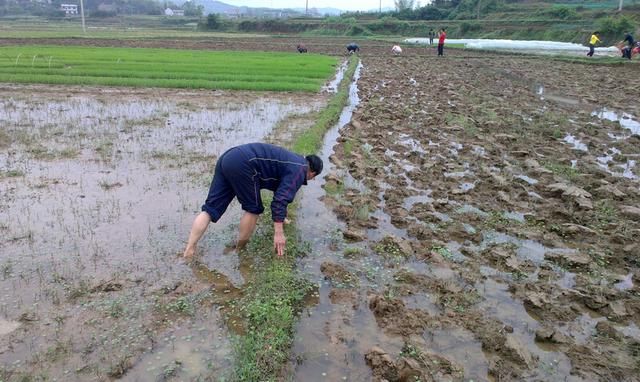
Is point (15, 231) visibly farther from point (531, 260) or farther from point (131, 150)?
point (531, 260)

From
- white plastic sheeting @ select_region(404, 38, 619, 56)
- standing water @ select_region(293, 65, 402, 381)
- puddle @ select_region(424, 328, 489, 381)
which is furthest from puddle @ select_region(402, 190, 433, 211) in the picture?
white plastic sheeting @ select_region(404, 38, 619, 56)

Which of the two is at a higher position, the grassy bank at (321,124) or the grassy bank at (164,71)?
the grassy bank at (164,71)

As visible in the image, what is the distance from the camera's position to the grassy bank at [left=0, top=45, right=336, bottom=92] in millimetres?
14820

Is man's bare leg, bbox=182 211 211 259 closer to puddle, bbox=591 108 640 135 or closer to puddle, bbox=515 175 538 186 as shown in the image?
puddle, bbox=515 175 538 186

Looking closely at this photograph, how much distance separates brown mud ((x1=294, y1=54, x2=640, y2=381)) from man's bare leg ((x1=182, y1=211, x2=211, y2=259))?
3.54 feet

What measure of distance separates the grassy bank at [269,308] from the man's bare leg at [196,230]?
0.55 m

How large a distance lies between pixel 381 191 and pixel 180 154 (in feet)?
11.7

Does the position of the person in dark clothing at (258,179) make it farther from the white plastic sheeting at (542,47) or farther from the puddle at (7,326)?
the white plastic sheeting at (542,47)

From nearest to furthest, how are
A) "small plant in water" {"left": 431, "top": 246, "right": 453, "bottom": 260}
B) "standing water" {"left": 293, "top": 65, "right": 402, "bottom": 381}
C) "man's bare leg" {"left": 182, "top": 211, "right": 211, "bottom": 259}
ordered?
"standing water" {"left": 293, "top": 65, "right": 402, "bottom": 381} < "man's bare leg" {"left": 182, "top": 211, "right": 211, "bottom": 259} < "small plant in water" {"left": 431, "top": 246, "right": 453, "bottom": 260}

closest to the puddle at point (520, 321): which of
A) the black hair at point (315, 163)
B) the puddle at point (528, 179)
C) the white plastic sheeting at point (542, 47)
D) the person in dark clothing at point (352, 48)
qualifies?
the black hair at point (315, 163)

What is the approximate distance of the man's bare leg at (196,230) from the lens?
14.2ft

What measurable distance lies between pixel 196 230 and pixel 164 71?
14453mm

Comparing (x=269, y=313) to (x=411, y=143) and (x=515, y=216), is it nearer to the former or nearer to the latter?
(x=515, y=216)

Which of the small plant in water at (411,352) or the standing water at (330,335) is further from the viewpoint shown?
the small plant in water at (411,352)
